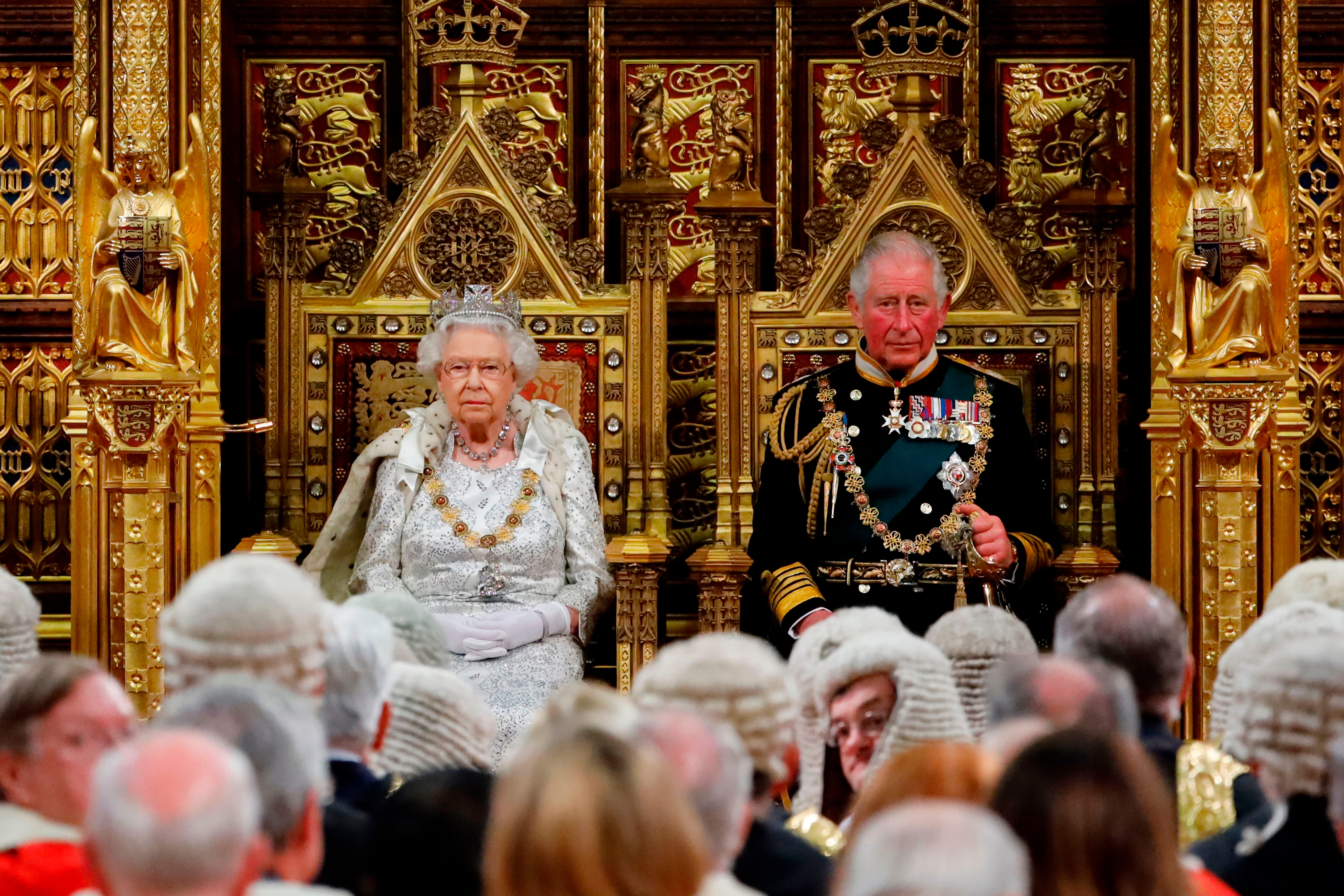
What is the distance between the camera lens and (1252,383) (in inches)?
265

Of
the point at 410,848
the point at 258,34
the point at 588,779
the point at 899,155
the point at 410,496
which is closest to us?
the point at 588,779

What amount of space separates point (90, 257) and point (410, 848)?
4.44 meters

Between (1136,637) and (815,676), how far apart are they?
2.44ft

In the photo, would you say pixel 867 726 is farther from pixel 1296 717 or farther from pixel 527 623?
pixel 527 623

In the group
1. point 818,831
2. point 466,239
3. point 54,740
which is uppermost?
point 466,239

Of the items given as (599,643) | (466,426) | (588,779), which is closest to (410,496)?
(466,426)

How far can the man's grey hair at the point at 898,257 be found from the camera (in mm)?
6758

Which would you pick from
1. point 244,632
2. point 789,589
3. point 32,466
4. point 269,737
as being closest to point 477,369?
point 789,589

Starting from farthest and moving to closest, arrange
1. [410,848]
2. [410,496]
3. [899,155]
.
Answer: [899,155], [410,496], [410,848]

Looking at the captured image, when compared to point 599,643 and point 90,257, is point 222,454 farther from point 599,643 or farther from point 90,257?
point 599,643

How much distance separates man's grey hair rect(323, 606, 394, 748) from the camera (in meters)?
3.71

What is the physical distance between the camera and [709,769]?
2.90m

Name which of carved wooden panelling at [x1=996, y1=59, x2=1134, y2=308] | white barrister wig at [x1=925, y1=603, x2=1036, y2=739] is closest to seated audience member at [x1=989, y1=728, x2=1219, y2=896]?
white barrister wig at [x1=925, y1=603, x2=1036, y2=739]

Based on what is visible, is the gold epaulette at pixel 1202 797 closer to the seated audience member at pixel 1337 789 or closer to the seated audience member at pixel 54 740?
the seated audience member at pixel 1337 789
